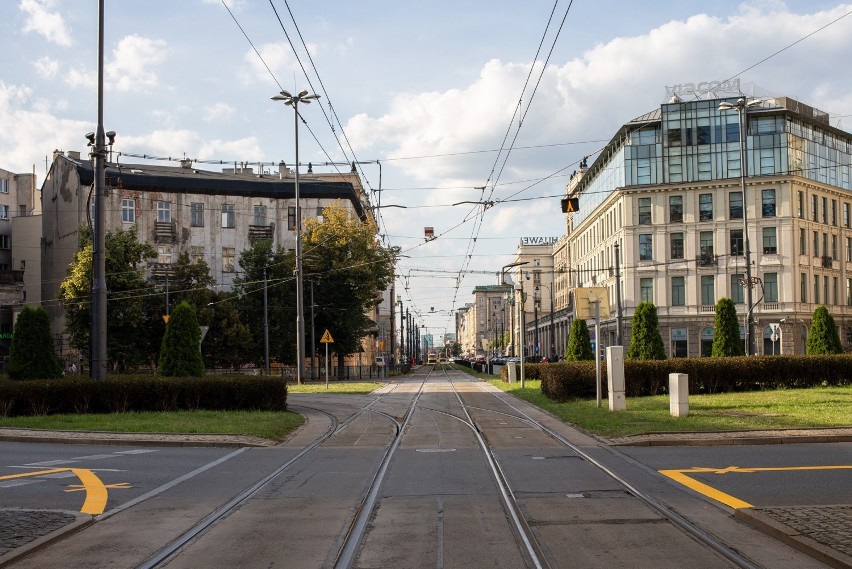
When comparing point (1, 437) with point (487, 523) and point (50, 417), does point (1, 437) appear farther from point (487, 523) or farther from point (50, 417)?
point (487, 523)

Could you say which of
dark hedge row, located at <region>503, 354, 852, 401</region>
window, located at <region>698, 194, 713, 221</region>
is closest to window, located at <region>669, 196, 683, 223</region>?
window, located at <region>698, 194, 713, 221</region>

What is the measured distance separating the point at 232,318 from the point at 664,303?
33650 mm

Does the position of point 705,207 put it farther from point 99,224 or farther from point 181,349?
point 99,224

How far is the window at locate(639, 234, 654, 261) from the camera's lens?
73.6 meters

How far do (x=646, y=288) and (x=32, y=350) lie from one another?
5597 centimetres

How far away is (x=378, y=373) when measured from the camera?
80.0m

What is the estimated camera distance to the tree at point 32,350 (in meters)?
25.0

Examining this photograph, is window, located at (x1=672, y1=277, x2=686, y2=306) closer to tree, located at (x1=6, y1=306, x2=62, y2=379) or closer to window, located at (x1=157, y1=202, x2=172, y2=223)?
window, located at (x1=157, y1=202, x2=172, y2=223)

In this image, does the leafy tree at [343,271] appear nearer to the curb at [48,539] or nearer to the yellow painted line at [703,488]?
the yellow painted line at [703,488]

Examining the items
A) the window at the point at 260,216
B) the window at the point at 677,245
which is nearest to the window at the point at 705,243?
the window at the point at 677,245

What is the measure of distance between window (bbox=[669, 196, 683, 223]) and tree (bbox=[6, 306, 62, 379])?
56800 millimetres

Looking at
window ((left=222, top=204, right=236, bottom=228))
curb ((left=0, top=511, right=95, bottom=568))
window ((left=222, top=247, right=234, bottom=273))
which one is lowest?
curb ((left=0, top=511, right=95, bottom=568))

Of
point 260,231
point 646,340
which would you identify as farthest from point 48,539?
point 260,231

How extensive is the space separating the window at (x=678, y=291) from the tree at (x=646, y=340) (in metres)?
38.6
